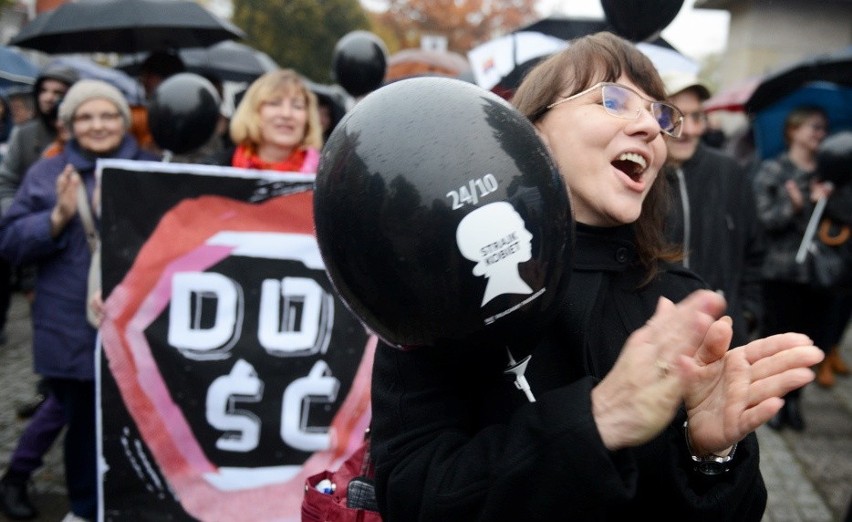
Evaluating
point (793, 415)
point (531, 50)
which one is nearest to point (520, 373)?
point (531, 50)

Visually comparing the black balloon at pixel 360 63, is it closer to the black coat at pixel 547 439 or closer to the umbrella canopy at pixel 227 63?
the umbrella canopy at pixel 227 63

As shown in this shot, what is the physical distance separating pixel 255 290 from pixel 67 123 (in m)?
1.41

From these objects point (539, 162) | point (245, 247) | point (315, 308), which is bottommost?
point (315, 308)

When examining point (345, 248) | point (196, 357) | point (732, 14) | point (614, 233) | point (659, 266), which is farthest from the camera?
point (732, 14)

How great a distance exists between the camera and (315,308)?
3125mm

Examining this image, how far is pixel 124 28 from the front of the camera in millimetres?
5188

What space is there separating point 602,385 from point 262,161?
2.91 metres

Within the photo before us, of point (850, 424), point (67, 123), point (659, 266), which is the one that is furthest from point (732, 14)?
point (659, 266)

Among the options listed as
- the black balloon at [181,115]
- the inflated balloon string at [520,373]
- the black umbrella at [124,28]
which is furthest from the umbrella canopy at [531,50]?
the inflated balloon string at [520,373]

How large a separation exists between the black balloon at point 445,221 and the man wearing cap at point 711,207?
2.50 m

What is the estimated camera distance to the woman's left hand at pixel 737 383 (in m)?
1.26

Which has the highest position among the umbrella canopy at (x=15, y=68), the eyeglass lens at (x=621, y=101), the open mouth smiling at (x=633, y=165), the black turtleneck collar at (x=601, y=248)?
the umbrella canopy at (x=15, y=68)

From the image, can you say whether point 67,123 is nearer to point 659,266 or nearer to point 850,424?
point 659,266

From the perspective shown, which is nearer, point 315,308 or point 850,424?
point 315,308
